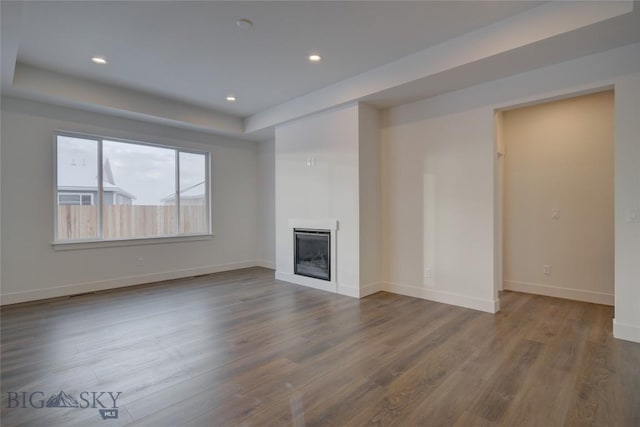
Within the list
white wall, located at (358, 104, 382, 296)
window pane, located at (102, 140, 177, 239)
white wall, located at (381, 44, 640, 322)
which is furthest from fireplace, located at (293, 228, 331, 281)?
window pane, located at (102, 140, 177, 239)

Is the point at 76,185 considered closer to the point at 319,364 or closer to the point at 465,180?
the point at 319,364

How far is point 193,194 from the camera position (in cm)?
601

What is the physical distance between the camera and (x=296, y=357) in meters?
2.61

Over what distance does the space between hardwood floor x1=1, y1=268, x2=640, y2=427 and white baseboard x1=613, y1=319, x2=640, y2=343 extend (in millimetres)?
84

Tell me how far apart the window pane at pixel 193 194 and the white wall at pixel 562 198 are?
17.0ft

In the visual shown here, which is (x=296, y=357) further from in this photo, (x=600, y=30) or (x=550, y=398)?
(x=600, y=30)

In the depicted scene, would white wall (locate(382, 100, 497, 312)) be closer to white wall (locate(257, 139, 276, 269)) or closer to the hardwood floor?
the hardwood floor

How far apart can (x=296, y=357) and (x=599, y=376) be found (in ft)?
7.25

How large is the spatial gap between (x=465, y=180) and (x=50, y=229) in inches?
219

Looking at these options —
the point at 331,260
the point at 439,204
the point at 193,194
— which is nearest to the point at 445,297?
the point at 439,204

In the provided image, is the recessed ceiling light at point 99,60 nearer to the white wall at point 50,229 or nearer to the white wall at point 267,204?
the white wall at point 50,229

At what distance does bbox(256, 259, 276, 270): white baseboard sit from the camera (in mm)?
6551

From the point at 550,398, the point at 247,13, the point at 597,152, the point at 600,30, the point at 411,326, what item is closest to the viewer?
the point at 550,398

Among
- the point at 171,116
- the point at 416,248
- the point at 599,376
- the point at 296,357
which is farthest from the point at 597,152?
the point at 171,116
